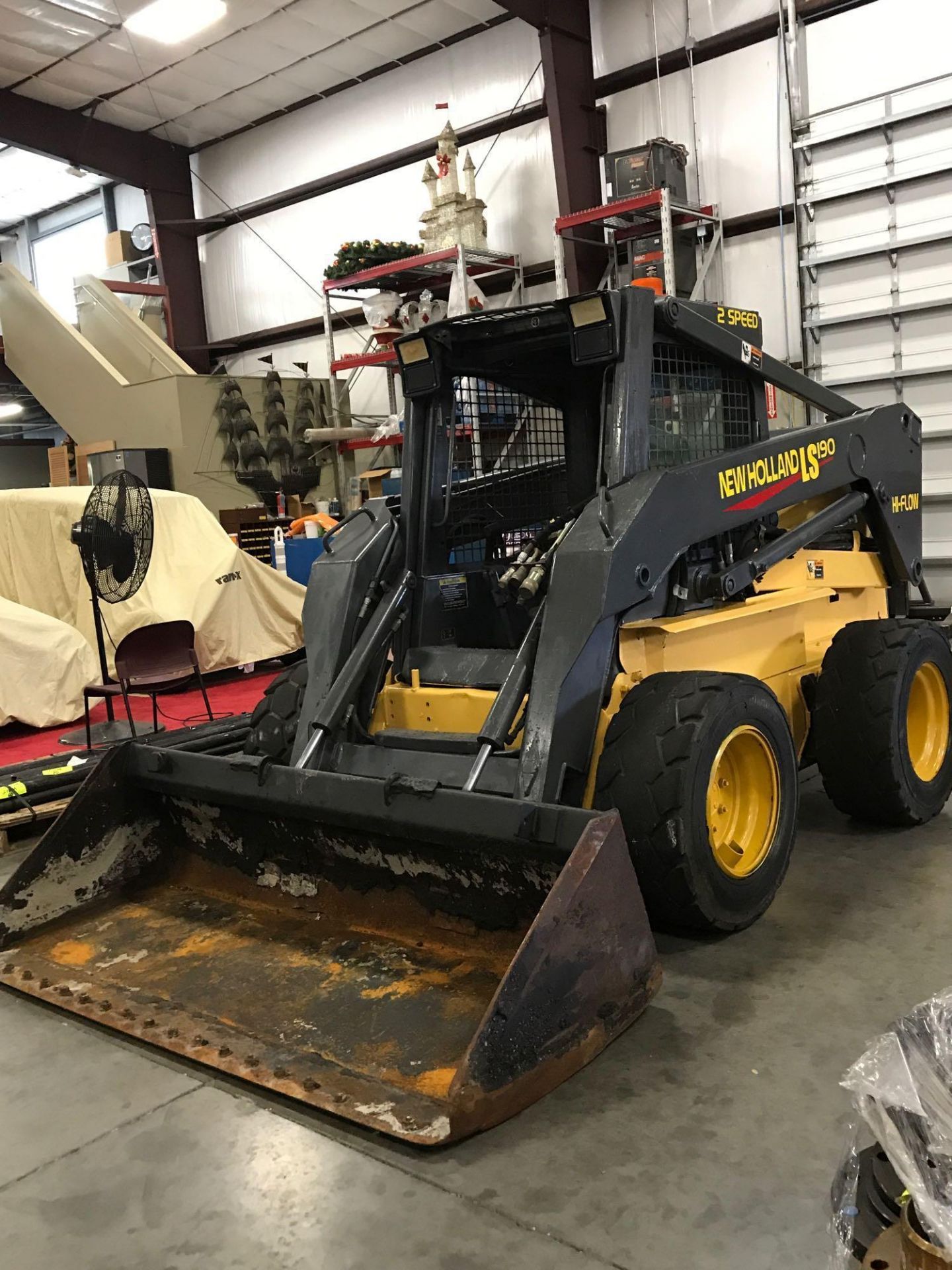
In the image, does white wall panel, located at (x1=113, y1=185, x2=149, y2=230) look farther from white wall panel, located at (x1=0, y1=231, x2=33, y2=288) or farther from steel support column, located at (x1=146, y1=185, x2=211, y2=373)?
white wall panel, located at (x1=0, y1=231, x2=33, y2=288)

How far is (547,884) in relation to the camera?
120 inches

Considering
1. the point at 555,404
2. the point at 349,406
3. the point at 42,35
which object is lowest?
the point at 555,404

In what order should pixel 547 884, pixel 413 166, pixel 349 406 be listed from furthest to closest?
pixel 349 406 < pixel 413 166 < pixel 547 884

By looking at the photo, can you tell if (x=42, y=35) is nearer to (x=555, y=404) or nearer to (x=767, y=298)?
(x=767, y=298)

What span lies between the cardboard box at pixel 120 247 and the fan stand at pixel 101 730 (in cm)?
1006

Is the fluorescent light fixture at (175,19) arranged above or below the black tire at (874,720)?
above

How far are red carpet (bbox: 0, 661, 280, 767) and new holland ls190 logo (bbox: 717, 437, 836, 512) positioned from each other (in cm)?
365

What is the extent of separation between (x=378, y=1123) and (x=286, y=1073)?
336mm

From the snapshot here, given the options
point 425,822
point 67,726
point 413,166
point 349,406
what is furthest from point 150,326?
point 425,822

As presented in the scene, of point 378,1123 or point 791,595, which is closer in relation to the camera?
point 378,1123

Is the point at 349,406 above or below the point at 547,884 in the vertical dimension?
above

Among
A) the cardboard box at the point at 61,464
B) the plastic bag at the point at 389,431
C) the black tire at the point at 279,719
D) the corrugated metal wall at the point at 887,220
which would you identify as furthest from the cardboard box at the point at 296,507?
the black tire at the point at 279,719

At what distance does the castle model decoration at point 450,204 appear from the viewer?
10555 millimetres

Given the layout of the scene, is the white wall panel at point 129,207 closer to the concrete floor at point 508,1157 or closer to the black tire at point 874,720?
the black tire at point 874,720
